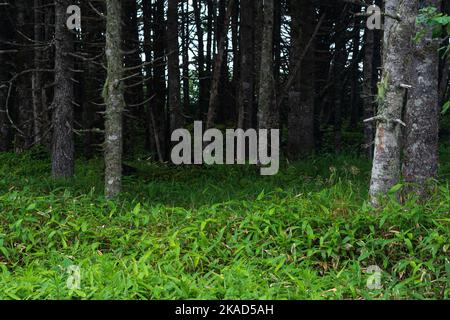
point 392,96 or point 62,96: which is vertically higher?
point 62,96

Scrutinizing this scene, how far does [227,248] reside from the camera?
21.5 ft

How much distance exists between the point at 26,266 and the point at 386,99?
5121 mm

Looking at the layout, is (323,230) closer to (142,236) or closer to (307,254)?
(307,254)

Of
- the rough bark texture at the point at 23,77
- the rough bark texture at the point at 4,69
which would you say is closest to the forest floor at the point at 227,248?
the rough bark texture at the point at 23,77

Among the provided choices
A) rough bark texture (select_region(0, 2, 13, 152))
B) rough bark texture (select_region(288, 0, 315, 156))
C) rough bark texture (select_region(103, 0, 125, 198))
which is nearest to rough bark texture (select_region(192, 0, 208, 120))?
rough bark texture (select_region(0, 2, 13, 152))

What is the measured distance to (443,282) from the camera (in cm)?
551

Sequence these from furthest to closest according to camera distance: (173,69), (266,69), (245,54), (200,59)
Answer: (200,59) → (245,54) → (173,69) → (266,69)

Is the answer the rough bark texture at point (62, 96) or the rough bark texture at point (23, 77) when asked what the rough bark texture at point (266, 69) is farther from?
the rough bark texture at point (23, 77)

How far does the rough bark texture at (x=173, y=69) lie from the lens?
15.5m

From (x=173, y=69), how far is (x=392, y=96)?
30.3 ft

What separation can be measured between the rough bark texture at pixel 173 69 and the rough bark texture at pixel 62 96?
3.73 m

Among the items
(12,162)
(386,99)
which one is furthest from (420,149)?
(12,162)

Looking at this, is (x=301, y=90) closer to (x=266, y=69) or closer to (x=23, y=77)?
(x=266, y=69)

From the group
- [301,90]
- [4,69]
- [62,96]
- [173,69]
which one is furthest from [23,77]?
[301,90]
